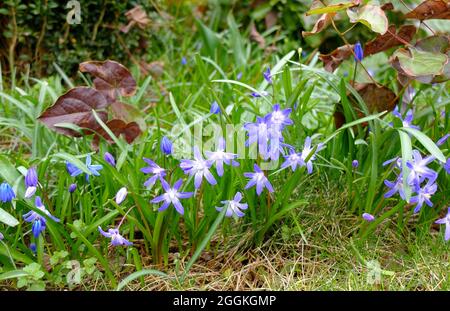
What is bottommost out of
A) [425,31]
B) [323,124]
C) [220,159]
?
[425,31]

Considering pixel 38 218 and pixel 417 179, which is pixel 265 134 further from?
pixel 38 218

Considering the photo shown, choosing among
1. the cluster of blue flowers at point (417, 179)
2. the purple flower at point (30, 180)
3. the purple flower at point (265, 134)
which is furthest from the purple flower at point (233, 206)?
the purple flower at point (30, 180)

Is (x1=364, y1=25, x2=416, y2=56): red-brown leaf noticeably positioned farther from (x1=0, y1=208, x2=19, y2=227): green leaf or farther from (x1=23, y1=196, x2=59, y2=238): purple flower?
(x1=0, y1=208, x2=19, y2=227): green leaf

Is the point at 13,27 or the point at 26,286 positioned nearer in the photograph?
the point at 26,286

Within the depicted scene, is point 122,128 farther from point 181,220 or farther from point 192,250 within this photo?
point 192,250

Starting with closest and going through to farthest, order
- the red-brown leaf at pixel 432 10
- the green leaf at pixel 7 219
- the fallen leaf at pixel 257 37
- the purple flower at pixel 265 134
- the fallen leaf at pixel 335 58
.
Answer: the green leaf at pixel 7 219 < the purple flower at pixel 265 134 < the red-brown leaf at pixel 432 10 < the fallen leaf at pixel 335 58 < the fallen leaf at pixel 257 37

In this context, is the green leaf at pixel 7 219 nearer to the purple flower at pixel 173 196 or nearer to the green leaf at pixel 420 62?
the purple flower at pixel 173 196

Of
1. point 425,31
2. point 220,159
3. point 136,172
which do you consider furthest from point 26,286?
point 425,31

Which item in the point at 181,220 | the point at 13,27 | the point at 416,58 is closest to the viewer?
the point at 416,58
